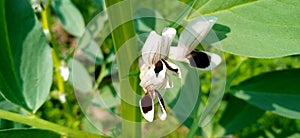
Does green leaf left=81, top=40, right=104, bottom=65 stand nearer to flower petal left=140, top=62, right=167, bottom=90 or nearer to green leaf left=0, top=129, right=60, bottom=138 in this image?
green leaf left=0, top=129, right=60, bottom=138

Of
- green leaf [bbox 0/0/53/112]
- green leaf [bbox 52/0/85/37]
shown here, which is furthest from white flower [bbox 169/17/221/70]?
green leaf [bbox 52/0/85/37]

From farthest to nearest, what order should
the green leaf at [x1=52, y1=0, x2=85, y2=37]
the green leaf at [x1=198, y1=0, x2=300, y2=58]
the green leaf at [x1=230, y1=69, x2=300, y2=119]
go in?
the green leaf at [x1=52, y1=0, x2=85, y2=37]
the green leaf at [x1=230, y1=69, x2=300, y2=119]
the green leaf at [x1=198, y1=0, x2=300, y2=58]

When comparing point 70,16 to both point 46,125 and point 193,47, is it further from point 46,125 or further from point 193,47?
point 193,47

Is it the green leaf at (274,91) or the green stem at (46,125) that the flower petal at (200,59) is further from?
the green leaf at (274,91)

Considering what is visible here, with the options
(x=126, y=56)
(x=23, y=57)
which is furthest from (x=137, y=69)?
(x=23, y=57)

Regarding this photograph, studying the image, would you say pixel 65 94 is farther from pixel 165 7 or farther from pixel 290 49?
pixel 290 49

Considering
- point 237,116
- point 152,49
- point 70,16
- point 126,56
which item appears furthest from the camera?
point 70,16
